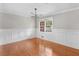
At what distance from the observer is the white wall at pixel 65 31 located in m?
Result: 1.78

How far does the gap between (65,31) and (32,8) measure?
2.67 ft

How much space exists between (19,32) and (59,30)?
32.1 inches

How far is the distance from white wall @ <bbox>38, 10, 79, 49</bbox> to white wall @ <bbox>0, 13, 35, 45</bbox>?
26 centimetres

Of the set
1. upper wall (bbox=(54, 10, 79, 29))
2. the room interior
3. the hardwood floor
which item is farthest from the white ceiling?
the hardwood floor

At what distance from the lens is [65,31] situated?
182 cm

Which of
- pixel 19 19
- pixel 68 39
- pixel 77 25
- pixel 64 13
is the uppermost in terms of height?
pixel 64 13

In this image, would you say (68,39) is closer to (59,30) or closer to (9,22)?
(59,30)

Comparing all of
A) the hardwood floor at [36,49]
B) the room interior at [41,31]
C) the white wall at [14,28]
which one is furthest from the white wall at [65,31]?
the white wall at [14,28]

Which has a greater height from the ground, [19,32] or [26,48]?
[19,32]

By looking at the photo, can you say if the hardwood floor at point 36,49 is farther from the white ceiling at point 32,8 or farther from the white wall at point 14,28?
the white ceiling at point 32,8

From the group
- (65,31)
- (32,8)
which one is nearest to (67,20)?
(65,31)

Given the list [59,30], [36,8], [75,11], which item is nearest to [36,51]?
[59,30]

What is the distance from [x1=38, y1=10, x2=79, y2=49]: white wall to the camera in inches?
70.0

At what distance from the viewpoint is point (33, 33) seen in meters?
1.79
